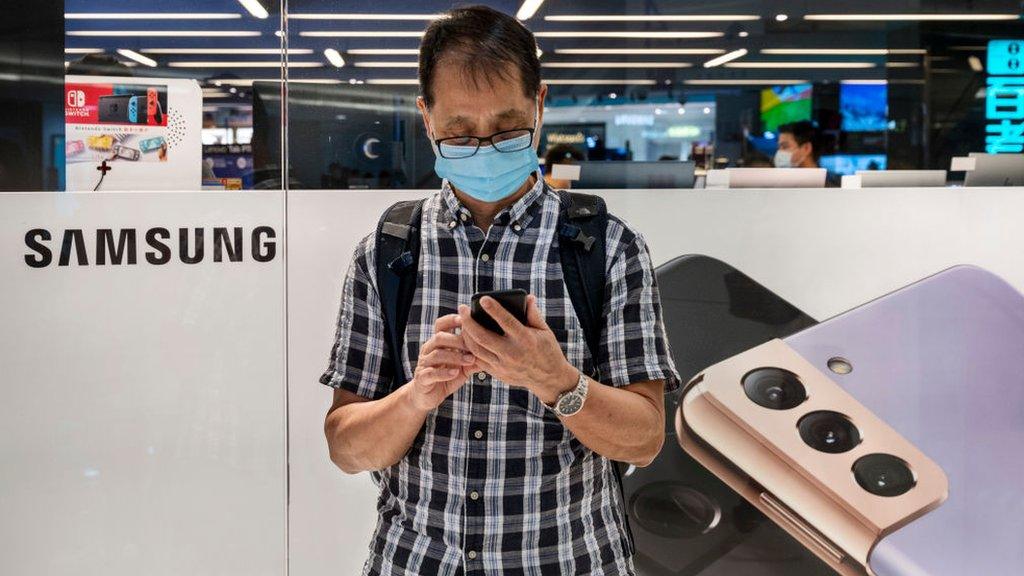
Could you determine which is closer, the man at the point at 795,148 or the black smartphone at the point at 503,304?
the black smartphone at the point at 503,304

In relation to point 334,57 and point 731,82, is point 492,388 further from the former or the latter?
point 731,82

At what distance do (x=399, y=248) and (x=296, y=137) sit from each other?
3.26 ft

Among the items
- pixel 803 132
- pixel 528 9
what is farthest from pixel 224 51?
pixel 803 132

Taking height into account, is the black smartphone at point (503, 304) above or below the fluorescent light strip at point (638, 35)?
below

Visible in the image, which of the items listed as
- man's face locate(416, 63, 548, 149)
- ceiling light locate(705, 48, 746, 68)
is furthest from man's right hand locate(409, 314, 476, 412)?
ceiling light locate(705, 48, 746, 68)

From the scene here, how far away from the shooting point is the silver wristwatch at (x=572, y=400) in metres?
1.20

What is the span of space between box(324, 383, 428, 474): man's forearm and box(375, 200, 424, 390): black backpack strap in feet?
0.31

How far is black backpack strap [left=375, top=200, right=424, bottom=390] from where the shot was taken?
137 cm

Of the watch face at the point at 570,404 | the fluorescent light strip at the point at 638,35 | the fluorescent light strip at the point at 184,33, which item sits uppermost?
the fluorescent light strip at the point at 638,35

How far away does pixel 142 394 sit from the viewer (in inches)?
87.8

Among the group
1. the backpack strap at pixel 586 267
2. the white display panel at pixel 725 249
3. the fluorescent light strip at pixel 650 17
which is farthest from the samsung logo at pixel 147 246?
the backpack strap at pixel 586 267

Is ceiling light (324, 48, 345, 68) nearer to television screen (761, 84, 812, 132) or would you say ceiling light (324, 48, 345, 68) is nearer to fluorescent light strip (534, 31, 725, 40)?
fluorescent light strip (534, 31, 725, 40)

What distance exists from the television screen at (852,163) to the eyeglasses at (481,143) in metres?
1.36

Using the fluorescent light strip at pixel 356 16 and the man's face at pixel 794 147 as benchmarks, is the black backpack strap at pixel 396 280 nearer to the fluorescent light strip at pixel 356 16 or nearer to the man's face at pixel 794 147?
the fluorescent light strip at pixel 356 16
